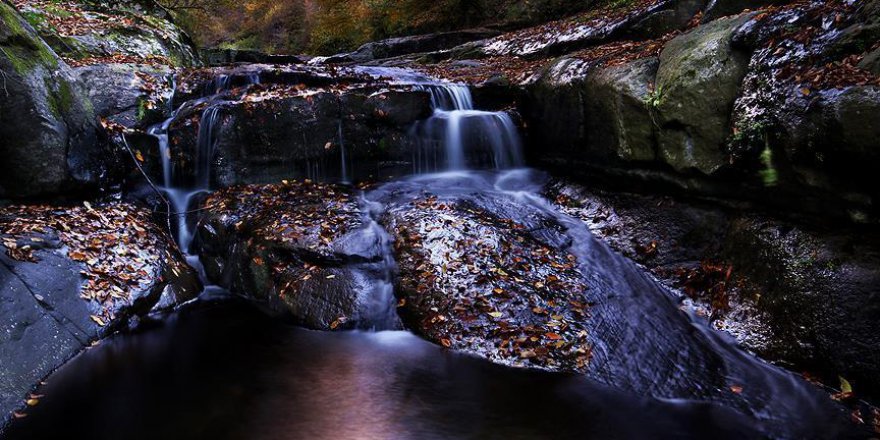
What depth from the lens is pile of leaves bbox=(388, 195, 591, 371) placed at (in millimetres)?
4875

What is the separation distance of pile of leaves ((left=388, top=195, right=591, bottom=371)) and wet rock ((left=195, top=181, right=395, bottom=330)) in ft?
1.58

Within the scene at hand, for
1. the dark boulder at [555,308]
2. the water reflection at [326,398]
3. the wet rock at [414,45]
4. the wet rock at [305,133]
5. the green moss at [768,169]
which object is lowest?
the water reflection at [326,398]

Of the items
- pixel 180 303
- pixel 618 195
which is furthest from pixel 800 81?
pixel 180 303

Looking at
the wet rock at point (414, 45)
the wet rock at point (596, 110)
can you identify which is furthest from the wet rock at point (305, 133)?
the wet rock at point (414, 45)

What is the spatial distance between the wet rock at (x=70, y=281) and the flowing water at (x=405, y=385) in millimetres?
248

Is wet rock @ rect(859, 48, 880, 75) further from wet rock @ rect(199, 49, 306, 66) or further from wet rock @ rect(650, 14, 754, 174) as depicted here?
wet rock @ rect(199, 49, 306, 66)

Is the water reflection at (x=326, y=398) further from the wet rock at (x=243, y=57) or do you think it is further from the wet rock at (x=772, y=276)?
the wet rock at (x=243, y=57)

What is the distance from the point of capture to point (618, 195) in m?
6.93

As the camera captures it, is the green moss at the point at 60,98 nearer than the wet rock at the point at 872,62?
No

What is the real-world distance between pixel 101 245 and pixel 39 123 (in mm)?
1818

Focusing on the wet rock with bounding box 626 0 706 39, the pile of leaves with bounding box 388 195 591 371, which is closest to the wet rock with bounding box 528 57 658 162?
the pile of leaves with bounding box 388 195 591 371

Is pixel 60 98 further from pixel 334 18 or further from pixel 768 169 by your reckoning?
pixel 334 18

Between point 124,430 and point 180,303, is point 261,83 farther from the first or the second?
point 124,430

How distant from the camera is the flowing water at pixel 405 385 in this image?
386 centimetres
